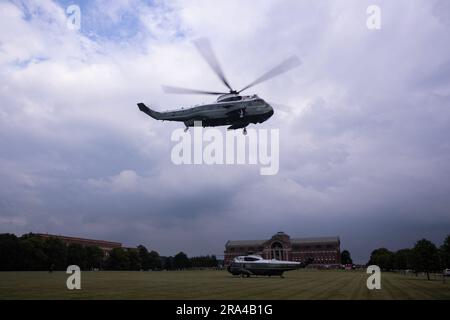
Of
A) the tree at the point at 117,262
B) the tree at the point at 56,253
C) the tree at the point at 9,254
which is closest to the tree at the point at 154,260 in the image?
the tree at the point at 117,262

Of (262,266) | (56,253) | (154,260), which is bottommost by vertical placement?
(154,260)

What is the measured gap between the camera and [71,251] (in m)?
135

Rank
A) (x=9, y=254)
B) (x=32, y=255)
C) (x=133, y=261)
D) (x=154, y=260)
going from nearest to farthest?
(x=9, y=254) < (x=32, y=255) < (x=133, y=261) < (x=154, y=260)

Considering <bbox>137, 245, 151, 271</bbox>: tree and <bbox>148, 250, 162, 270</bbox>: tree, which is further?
<bbox>148, 250, 162, 270</bbox>: tree

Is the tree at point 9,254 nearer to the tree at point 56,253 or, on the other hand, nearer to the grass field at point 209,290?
the tree at point 56,253

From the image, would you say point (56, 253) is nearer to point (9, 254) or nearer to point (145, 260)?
point (9, 254)

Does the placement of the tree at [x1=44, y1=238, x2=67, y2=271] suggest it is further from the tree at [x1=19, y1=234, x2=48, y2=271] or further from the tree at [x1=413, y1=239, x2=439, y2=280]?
the tree at [x1=413, y1=239, x2=439, y2=280]

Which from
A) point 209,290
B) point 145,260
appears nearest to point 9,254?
point 145,260

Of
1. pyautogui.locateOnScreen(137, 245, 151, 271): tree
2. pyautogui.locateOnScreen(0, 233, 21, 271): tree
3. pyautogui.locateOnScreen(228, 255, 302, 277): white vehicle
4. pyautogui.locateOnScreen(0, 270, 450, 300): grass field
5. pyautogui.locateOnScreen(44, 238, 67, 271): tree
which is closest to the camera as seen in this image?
pyautogui.locateOnScreen(0, 270, 450, 300): grass field

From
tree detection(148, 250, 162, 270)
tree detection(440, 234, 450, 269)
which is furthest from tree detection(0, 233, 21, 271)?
tree detection(440, 234, 450, 269)

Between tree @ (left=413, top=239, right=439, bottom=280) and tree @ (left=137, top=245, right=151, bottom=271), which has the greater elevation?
tree @ (left=413, top=239, right=439, bottom=280)
